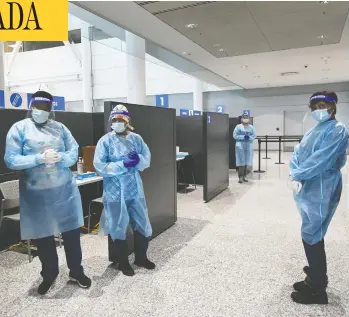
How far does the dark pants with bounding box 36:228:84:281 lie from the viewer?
2.20 m

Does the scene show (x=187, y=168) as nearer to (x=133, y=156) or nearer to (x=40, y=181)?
(x=133, y=156)

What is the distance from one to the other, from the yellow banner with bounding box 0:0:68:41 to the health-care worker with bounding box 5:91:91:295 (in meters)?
1.48

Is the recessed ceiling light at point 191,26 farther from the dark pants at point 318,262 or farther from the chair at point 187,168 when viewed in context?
the dark pants at point 318,262

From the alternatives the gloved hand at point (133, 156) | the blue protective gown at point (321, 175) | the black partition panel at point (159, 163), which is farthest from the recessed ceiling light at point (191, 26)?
the blue protective gown at point (321, 175)

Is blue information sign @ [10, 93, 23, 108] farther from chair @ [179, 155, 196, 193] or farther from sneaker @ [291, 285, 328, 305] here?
sneaker @ [291, 285, 328, 305]

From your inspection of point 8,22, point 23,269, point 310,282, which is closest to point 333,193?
point 310,282

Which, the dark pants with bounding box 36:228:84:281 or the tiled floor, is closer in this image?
the tiled floor

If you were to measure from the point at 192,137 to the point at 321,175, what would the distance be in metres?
3.98

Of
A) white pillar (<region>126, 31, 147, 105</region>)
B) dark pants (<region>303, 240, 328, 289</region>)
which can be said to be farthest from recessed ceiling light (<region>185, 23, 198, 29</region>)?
dark pants (<region>303, 240, 328, 289</region>)

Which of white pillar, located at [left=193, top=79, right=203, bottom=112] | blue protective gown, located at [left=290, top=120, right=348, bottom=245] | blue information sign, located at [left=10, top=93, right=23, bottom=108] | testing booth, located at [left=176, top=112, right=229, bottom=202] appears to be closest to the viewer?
blue protective gown, located at [left=290, top=120, right=348, bottom=245]

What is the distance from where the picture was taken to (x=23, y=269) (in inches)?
103

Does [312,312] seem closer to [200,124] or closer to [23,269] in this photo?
[23,269]

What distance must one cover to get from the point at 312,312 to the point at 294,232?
1559 millimetres

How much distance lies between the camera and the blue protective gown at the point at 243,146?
6.49m
